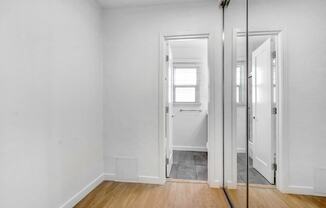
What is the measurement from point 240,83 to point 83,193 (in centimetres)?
226

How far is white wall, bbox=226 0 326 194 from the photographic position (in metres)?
0.69

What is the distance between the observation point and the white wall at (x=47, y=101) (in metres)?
1.42

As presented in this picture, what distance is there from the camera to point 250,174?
1.61 m

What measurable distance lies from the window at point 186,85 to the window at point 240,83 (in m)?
2.59

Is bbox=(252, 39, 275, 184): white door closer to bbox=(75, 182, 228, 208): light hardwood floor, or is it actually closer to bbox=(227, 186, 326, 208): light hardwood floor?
bbox=(227, 186, 326, 208): light hardwood floor

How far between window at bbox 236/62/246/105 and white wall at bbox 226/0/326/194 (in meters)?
0.75

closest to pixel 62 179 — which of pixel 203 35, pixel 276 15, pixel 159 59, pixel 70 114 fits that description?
pixel 70 114

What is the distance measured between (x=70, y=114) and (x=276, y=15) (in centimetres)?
208

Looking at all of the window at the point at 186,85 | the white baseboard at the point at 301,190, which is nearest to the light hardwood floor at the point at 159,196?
the white baseboard at the point at 301,190

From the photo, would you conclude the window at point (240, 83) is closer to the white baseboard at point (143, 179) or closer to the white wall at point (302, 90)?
the white wall at point (302, 90)

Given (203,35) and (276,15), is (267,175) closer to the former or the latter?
(276,15)

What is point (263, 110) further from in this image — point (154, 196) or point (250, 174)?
point (154, 196)

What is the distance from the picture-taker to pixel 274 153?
1197mm

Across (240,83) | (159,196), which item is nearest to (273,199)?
(240,83)
